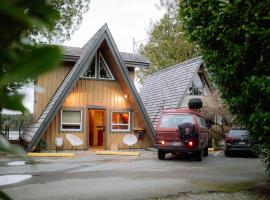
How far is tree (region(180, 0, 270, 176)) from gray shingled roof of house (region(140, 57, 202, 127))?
624 inches

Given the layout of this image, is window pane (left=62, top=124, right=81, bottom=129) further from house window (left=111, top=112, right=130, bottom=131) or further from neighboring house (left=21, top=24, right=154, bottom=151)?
house window (left=111, top=112, right=130, bottom=131)

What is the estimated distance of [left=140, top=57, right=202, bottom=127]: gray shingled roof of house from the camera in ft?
83.3

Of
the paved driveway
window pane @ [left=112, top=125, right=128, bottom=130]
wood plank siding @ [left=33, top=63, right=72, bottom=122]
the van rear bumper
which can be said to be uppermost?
wood plank siding @ [left=33, top=63, right=72, bottom=122]

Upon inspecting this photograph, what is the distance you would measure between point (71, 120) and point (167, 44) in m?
24.0

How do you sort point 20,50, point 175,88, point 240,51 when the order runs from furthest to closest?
1. point 175,88
2. point 240,51
3. point 20,50

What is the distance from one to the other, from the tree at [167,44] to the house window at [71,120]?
23.5 m

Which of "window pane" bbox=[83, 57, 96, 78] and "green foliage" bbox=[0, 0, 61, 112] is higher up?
"window pane" bbox=[83, 57, 96, 78]

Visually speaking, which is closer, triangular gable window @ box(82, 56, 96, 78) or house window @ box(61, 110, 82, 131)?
house window @ box(61, 110, 82, 131)

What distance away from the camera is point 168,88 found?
27.5 metres

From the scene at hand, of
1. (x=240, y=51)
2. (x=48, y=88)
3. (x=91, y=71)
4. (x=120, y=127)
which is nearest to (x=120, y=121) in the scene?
(x=120, y=127)

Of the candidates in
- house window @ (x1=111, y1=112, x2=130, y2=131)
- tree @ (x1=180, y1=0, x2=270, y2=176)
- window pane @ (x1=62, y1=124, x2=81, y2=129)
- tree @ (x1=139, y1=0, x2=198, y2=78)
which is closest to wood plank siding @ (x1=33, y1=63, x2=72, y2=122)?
window pane @ (x1=62, y1=124, x2=81, y2=129)

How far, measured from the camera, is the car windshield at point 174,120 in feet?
53.5

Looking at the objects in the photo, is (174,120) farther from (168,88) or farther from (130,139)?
(168,88)

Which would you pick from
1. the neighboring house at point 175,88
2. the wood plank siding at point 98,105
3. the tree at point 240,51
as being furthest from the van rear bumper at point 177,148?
the neighboring house at point 175,88
